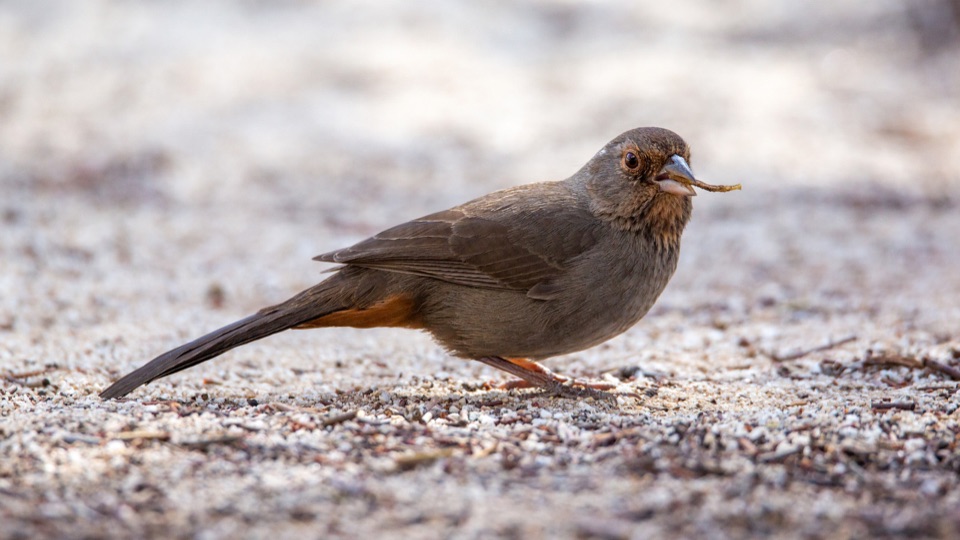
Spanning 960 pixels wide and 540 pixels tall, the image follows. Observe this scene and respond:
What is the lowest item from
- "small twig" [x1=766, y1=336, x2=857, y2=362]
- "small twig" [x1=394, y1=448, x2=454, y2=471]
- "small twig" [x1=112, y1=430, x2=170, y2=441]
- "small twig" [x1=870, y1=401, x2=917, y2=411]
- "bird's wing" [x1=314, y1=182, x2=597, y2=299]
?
"small twig" [x1=870, y1=401, x2=917, y2=411]

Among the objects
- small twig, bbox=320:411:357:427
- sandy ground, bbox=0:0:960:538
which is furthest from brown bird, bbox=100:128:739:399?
small twig, bbox=320:411:357:427

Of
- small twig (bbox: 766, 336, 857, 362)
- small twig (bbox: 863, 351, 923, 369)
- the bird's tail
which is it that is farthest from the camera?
small twig (bbox: 766, 336, 857, 362)

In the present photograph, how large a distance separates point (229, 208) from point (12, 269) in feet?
5.91

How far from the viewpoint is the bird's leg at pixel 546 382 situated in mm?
4270

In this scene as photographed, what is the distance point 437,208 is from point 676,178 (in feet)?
11.7

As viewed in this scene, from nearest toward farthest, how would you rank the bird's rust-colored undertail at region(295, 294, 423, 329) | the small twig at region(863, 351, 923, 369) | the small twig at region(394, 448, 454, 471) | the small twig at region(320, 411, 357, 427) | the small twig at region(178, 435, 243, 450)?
the small twig at region(394, 448, 454, 471) < the small twig at region(178, 435, 243, 450) < the small twig at region(320, 411, 357, 427) < the bird's rust-colored undertail at region(295, 294, 423, 329) < the small twig at region(863, 351, 923, 369)

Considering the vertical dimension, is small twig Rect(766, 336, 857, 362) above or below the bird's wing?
below

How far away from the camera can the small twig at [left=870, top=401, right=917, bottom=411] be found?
381cm

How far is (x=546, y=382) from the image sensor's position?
4383mm

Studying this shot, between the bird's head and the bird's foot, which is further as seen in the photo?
the bird's head

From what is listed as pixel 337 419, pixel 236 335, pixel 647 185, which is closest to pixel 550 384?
pixel 647 185

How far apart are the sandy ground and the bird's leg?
118 millimetres

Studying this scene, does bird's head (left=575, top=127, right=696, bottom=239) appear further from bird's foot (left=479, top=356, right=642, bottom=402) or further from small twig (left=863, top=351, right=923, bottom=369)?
small twig (left=863, top=351, right=923, bottom=369)

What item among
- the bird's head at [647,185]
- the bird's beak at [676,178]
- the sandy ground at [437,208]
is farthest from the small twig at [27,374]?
the bird's beak at [676,178]
